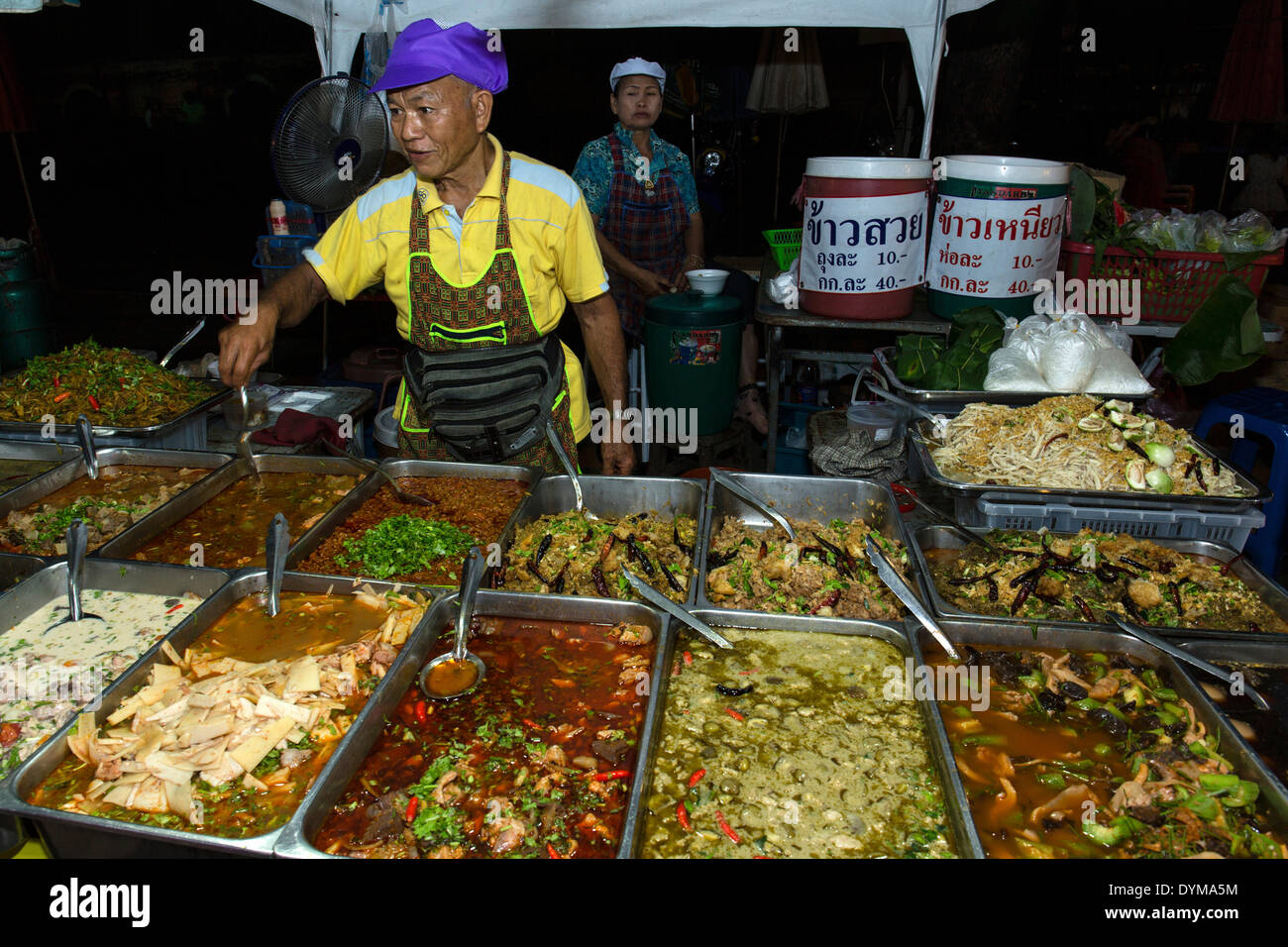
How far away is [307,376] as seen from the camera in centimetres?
798

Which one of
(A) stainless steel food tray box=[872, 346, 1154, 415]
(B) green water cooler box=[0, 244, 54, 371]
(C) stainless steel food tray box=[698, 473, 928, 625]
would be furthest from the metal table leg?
(B) green water cooler box=[0, 244, 54, 371]

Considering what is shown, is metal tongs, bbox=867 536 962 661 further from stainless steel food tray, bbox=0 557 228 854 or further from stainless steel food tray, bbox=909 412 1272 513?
stainless steel food tray, bbox=0 557 228 854

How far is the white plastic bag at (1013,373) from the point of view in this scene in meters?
3.31

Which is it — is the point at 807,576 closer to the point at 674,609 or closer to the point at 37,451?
the point at 674,609

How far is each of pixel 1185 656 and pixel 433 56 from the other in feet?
9.11

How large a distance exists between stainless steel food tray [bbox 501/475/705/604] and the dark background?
19.2 ft

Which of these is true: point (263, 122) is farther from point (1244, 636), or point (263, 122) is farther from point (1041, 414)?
point (1244, 636)

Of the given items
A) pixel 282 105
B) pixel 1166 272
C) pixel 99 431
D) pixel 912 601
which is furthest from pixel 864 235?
pixel 282 105

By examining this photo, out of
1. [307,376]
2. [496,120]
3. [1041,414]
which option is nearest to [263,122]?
[496,120]

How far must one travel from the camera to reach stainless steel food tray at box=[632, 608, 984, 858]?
64.3 inches

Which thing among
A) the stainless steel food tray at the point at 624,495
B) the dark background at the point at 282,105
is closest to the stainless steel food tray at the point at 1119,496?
the stainless steel food tray at the point at 624,495

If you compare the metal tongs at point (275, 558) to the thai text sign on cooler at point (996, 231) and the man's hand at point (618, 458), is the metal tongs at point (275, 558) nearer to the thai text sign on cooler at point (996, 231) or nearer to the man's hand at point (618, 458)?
the man's hand at point (618, 458)

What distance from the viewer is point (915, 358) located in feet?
11.6
